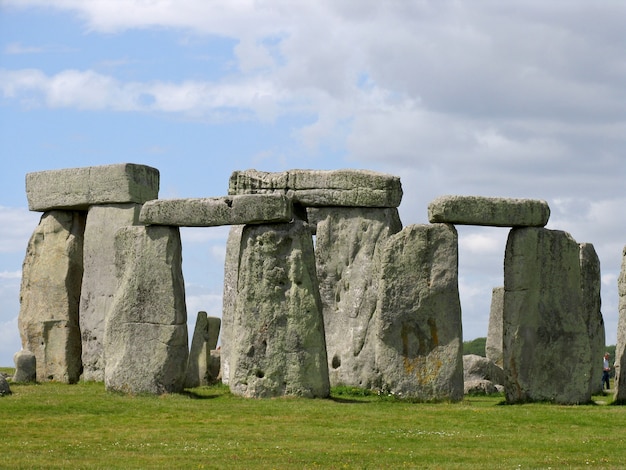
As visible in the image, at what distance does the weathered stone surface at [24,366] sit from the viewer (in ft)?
103

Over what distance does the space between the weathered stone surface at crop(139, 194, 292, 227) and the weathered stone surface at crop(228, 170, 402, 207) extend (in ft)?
18.4

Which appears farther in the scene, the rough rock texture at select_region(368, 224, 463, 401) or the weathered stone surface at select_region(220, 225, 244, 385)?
the weathered stone surface at select_region(220, 225, 244, 385)

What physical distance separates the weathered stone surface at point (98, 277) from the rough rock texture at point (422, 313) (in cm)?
787

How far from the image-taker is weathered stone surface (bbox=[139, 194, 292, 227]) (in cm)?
2650

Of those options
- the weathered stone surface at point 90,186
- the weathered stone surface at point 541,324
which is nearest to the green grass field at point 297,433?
the weathered stone surface at point 541,324

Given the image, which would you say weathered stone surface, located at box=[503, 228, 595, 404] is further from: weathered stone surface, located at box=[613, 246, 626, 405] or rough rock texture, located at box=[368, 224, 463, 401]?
rough rock texture, located at box=[368, 224, 463, 401]

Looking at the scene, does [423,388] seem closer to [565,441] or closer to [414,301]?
[414,301]

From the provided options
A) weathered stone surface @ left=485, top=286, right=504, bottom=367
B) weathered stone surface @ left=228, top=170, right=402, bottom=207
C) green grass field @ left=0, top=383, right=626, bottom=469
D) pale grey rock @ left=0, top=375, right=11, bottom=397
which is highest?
weathered stone surface @ left=228, top=170, right=402, bottom=207

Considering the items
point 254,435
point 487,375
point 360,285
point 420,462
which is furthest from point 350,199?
point 420,462

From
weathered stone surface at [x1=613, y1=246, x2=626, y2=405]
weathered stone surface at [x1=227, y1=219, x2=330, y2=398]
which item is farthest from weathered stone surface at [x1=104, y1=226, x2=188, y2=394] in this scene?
weathered stone surface at [x1=613, y1=246, x2=626, y2=405]

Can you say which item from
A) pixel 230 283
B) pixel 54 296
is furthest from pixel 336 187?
pixel 54 296

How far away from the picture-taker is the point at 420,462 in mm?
20359

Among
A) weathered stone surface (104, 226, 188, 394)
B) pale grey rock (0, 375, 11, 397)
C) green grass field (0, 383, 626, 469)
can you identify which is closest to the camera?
green grass field (0, 383, 626, 469)

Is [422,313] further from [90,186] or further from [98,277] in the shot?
[90,186]
